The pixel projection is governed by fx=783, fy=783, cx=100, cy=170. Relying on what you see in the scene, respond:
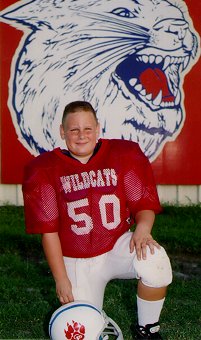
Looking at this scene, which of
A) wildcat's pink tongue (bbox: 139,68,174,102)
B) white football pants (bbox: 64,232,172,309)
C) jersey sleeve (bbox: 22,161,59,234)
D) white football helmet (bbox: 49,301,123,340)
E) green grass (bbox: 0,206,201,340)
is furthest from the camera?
wildcat's pink tongue (bbox: 139,68,174,102)

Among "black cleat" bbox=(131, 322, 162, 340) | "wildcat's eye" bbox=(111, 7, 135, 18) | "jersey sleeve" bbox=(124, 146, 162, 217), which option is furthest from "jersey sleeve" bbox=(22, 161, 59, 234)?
"wildcat's eye" bbox=(111, 7, 135, 18)

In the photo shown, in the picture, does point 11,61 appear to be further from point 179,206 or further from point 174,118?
→ point 179,206

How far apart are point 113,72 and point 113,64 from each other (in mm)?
86

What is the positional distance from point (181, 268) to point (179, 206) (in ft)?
7.22

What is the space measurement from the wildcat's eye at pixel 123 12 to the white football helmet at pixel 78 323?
4962mm

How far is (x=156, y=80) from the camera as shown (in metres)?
8.20

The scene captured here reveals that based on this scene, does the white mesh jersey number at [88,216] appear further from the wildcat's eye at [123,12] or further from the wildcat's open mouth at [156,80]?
the wildcat's eye at [123,12]

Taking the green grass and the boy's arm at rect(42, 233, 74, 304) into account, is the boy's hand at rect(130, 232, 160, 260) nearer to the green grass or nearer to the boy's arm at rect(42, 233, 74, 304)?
the boy's arm at rect(42, 233, 74, 304)

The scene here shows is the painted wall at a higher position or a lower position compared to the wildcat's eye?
lower

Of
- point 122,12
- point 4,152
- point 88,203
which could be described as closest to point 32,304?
point 88,203

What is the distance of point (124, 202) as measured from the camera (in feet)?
13.4

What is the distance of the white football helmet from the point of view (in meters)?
3.72

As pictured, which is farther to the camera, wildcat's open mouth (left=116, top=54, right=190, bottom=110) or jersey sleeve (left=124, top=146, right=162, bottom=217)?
wildcat's open mouth (left=116, top=54, right=190, bottom=110)

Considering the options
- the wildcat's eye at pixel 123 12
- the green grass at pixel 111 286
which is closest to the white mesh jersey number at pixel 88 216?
the green grass at pixel 111 286
